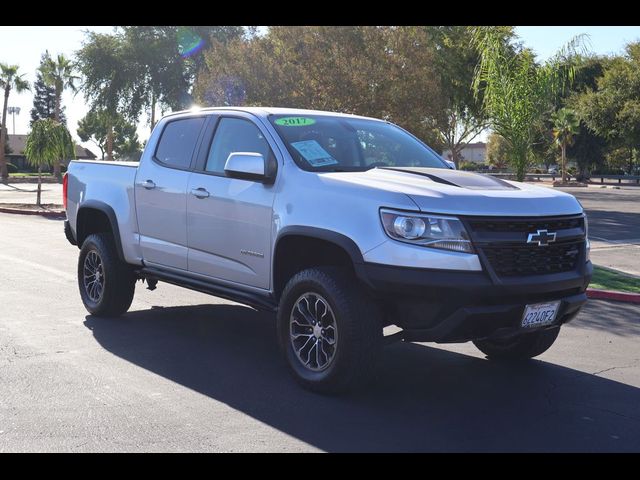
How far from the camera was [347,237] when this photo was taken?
513 cm

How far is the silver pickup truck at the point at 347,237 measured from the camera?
491cm

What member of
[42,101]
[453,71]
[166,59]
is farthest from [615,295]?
[42,101]

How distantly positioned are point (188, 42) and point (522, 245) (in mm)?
47508

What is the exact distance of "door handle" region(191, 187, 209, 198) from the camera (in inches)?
252

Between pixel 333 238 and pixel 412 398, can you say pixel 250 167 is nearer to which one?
pixel 333 238

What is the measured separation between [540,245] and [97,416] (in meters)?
3.00

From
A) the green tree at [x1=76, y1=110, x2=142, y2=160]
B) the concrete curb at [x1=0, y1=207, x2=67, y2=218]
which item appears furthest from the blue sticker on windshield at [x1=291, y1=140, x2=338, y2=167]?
the green tree at [x1=76, y1=110, x2=142, y2=160]

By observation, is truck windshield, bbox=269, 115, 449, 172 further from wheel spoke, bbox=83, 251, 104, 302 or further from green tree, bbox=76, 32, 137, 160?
green tree, bbox=76, 32, 137, 160

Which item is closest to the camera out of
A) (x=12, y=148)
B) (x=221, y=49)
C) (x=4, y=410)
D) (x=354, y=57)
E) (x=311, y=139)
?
(x=4, y=410)

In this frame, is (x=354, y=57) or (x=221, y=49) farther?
(x=221, y=49)

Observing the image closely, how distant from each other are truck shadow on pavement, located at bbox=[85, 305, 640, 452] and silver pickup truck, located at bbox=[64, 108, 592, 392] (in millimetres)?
296
